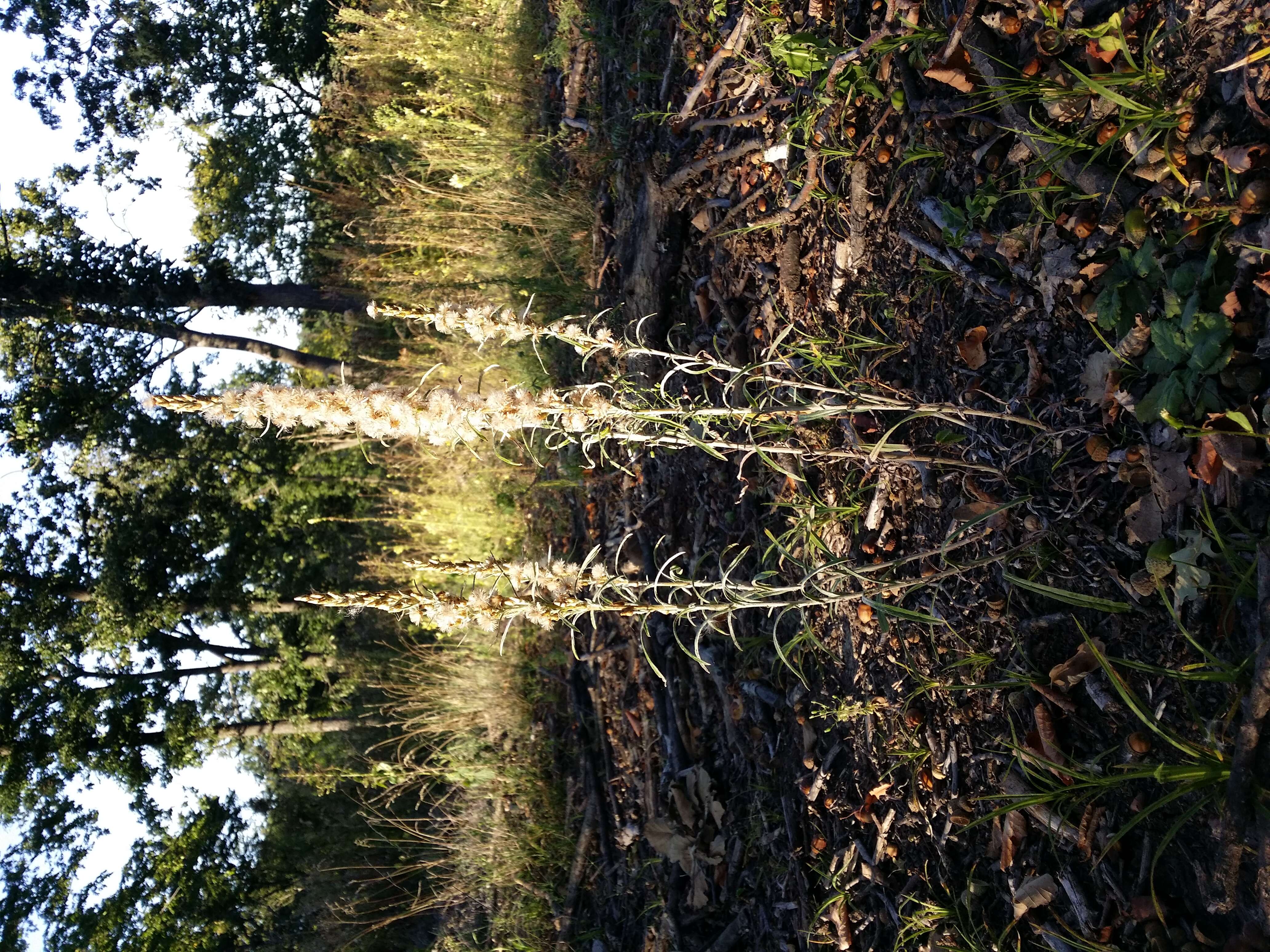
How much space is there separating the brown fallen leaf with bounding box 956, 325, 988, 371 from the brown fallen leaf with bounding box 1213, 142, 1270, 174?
0.79 meters

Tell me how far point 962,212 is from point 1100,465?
945mm

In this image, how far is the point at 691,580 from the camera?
238 cm

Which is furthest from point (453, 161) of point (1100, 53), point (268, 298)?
point (1100, 53)

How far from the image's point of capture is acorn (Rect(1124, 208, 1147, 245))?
7.05 ft

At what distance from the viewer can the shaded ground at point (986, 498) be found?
196 centimetres

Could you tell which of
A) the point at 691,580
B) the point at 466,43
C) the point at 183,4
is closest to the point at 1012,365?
the point at 691,580

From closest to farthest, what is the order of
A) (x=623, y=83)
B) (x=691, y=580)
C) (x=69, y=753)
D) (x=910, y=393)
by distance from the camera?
1. (x=691, y=580)
2. (x=910, y=393)
3. (x=623, y=83)
4. (x=69, y=753)

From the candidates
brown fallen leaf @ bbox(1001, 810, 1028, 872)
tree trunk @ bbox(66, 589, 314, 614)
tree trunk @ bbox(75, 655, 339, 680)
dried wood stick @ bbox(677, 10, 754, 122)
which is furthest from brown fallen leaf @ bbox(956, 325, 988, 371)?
tree trunk @ bbox(66, 589, 314, 614)

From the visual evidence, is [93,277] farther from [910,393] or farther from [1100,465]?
Result: [1100,465]

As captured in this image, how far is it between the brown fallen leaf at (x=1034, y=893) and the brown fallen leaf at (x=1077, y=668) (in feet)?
1.68

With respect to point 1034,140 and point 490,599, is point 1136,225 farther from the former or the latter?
point 490,599

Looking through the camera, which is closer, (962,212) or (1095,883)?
(1095,883)

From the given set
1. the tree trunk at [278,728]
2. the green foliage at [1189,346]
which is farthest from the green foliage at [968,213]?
the tree trunk at [278,728]

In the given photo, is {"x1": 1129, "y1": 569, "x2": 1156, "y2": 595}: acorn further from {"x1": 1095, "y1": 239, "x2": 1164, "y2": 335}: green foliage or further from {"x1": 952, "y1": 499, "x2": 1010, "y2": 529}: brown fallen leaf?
{"x1": 1095, "y1": 239, "x2": 1164, "y2": 335}: green foliage
